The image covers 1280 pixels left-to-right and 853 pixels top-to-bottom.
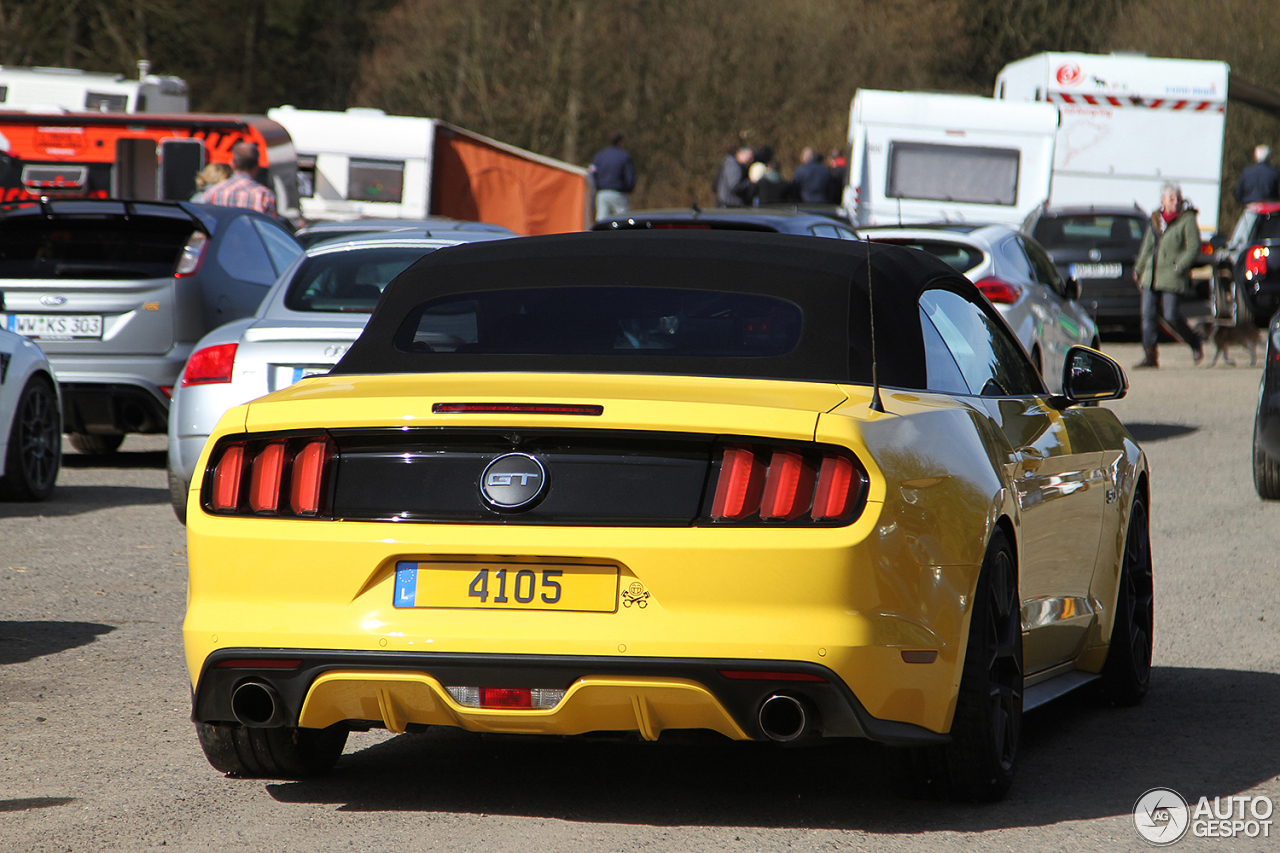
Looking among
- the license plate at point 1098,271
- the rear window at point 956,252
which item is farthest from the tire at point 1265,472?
the license plate at point 1098,271

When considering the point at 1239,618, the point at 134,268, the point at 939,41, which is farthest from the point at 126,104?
the point at 939,41

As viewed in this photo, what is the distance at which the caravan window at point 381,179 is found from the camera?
27.9 metres

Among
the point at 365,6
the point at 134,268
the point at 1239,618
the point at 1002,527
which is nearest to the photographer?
the point at 1002,527

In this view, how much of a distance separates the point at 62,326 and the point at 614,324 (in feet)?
25.4

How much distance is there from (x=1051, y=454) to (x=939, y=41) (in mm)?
47387

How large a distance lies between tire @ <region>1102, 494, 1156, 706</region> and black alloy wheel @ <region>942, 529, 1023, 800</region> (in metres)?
1.26

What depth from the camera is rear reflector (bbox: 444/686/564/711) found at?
4.20 m

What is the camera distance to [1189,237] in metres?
21.8

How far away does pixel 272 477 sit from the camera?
4.37 m

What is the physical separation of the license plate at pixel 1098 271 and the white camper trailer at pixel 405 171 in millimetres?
9266

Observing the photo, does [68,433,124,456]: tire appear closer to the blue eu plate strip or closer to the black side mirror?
the black side mirror

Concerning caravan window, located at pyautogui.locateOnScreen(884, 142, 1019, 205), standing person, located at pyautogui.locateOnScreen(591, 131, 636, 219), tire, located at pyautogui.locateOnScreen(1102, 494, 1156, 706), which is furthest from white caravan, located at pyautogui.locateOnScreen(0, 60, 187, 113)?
tire, located at pyautogui.locateOnScreen(1102, 494, 1156, 706)

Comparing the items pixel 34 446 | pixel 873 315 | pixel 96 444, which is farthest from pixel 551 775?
pixel 96 444

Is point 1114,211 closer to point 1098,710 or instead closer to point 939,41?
point 1098,710
